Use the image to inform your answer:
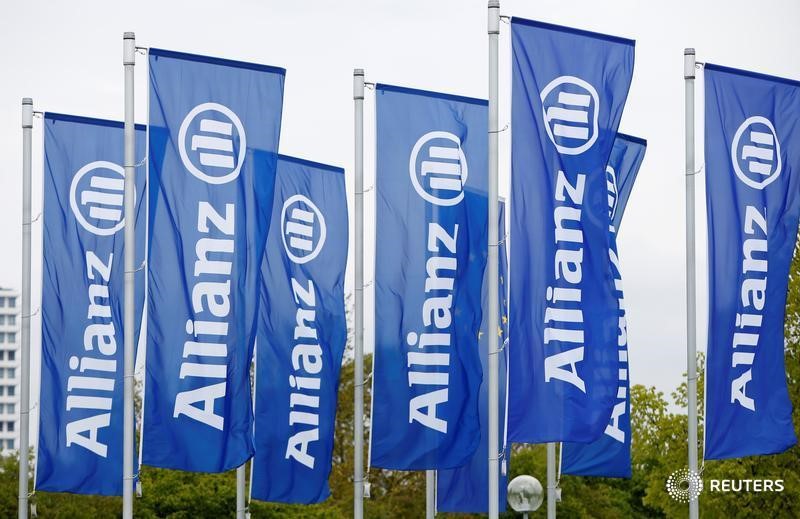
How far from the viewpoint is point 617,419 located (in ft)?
87.0

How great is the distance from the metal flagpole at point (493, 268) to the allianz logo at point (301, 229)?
21.0 feet

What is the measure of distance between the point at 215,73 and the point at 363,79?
271 inches

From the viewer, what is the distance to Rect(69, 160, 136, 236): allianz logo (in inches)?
960

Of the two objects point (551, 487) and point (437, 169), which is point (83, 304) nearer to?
point (437, 169)

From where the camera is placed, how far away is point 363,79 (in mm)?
27078

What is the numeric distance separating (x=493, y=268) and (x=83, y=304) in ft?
25.0

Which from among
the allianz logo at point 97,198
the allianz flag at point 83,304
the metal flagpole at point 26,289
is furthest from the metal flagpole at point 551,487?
the metal flagpole at point 26,289

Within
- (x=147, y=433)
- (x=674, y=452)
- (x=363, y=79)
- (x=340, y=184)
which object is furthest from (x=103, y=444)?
(x=674, y=452)

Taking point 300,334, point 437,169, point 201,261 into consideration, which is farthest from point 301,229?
point 201,261

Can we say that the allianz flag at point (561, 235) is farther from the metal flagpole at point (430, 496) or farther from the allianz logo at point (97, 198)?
the allianz logo at point (97, 198)

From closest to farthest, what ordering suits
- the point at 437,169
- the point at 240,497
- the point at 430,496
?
the point at 437,169, the point at 430,496, the point at 240,497

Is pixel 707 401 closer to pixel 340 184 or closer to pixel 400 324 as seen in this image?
pixel 400 324

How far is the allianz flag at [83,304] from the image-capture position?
2405 cm

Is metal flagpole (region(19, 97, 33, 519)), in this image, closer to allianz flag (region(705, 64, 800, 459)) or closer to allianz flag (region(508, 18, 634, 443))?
allianz flag (region(508, 18, 634, 443))
